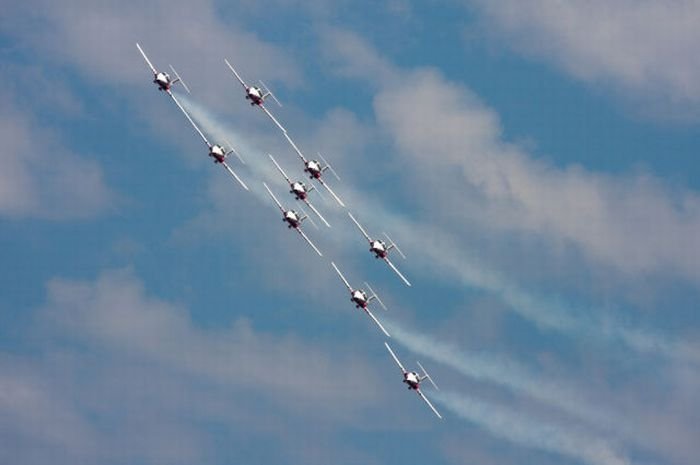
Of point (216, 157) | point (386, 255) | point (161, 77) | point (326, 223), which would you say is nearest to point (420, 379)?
point (386, 255)

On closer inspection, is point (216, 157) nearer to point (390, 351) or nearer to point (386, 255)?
point (386, 255)

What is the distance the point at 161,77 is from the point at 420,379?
215 ft

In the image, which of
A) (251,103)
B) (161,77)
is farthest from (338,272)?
(161,77)

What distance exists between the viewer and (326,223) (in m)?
143

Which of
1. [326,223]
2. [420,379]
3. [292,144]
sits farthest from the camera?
[420,379]

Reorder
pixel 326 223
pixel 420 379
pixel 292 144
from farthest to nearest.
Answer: pixel 420 379 → pixel 292 144 → pixel 326 223

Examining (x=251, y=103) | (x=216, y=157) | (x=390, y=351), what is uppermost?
(x=251, y=103)

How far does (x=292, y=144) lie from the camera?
153500mm

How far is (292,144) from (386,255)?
77.1 ft

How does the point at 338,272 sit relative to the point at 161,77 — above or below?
below

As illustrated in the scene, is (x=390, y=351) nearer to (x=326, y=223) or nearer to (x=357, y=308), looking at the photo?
(x=357, y=308)

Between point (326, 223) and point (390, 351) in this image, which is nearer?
point (326, 223)

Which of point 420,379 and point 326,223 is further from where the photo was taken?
point 420,379

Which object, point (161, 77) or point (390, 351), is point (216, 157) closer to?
point (161, 77)
